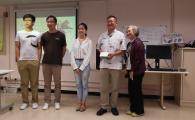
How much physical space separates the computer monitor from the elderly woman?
92cm

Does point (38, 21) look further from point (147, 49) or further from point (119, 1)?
point (147, 49)

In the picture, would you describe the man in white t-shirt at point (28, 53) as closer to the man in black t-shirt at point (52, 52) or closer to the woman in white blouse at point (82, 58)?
the man in black t-shirt at point (52, 52)

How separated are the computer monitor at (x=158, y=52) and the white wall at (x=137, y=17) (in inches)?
27.1

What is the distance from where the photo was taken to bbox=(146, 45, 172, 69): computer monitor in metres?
4.73

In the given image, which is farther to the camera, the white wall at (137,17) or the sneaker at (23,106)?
the white wall at (137,17)

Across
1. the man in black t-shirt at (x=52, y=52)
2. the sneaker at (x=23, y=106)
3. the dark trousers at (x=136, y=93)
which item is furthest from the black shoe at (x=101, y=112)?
the sneaker at (x=23, y=106)

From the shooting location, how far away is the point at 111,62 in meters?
4.04

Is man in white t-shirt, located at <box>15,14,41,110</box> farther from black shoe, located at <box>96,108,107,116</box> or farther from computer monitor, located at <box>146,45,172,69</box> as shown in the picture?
computer monitor, located at <box>146,45,172,69</box>

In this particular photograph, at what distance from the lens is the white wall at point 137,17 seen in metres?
5.17

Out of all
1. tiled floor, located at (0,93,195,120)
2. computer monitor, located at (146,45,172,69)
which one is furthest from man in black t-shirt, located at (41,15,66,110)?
computer monitor, located at (146,45,172,69)

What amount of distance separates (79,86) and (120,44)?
106cm

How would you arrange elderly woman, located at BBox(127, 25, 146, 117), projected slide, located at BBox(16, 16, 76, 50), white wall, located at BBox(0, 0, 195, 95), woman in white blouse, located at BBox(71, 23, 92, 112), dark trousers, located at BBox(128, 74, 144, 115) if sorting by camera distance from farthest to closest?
1. projected slide, located at BBox(16, 16, 76, 50)
2. white wall, located at BBox(0, 0, 195, 95)
3. woman in white blouse, located at BBox(71, 23, 92, 112)
4. dark trousers, located at BBox(128, 74, 144, 115)
5. elderly woman, located at BBox(127, 25, 146, 117)

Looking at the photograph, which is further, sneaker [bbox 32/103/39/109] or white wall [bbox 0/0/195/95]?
white wall [bbox 0/0/195/95]

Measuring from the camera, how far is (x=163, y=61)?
5.27m
